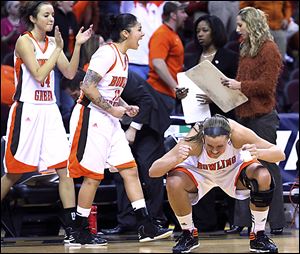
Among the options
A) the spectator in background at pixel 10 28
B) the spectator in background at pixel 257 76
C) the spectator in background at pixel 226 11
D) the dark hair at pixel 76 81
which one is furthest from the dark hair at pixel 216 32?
the spectator in background at pixel 10 28

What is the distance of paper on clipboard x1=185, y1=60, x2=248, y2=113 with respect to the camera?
7613 millimetres

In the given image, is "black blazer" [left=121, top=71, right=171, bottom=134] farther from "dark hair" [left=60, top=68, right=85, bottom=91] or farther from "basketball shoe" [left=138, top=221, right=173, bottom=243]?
"basketball shoe" [left=138, top=221, right=173, bottom=243]

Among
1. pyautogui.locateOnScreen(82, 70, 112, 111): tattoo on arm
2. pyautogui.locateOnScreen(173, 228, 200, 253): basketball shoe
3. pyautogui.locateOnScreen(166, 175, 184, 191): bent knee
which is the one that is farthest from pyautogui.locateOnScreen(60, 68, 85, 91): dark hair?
pyautogui.locateOnScreen(173, 228, 200, 253): basketball shoe

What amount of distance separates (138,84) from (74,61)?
1.02 meters

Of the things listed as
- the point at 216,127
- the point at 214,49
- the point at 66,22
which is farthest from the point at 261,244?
the point at 66,22

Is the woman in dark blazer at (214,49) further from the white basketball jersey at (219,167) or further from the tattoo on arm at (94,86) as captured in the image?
the tattoo on arm at (94,86)

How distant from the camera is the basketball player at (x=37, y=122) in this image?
23.0 ft

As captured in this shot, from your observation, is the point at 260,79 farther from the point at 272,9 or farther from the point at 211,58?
the point at 272,9

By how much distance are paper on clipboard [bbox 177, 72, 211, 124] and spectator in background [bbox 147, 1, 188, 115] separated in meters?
0.43

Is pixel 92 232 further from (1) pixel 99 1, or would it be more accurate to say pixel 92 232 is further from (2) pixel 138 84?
(1) pixel 99 1

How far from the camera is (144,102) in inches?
315

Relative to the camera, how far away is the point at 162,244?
22.8ft

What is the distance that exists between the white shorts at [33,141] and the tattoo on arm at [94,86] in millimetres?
456

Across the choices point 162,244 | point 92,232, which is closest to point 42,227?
point 92,232
